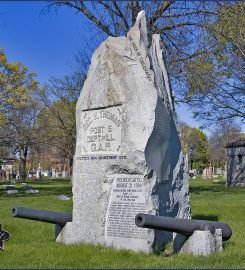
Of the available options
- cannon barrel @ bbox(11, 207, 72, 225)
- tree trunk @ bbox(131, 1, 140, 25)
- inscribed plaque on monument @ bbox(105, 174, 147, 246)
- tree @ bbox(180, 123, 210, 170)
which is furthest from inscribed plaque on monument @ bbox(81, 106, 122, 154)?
tree @ bbox(180, 123, 210, 170)

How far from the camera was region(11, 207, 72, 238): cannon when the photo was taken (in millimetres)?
8266

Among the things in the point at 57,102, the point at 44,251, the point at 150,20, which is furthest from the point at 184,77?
the point at 57,102

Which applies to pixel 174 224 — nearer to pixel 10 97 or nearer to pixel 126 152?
pixel 126 152

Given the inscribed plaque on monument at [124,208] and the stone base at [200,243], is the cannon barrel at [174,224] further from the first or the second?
the inscribed plaque on monument at [124,208]

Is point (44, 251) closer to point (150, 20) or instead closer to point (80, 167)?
point (80, 167)

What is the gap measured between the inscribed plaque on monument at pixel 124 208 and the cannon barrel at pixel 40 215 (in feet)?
3.38

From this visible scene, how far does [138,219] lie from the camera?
21.9 feet

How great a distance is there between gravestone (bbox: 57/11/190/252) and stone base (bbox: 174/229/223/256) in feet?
1.52

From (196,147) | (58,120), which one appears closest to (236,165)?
(58,120)

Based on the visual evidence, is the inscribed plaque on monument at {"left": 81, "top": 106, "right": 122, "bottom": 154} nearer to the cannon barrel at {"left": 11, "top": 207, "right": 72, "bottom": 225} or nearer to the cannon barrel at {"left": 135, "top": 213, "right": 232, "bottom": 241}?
the cannon barrel at {"left": 11, "top": 207, "right": 72, "bottom": 225}

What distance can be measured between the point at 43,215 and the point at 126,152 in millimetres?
1843

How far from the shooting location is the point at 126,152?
8.06m

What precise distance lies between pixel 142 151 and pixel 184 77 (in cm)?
1617

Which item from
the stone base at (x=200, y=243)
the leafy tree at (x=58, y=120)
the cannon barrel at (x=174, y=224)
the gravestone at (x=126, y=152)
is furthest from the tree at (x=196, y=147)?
the cannon barrel at (x=174, y=224)
